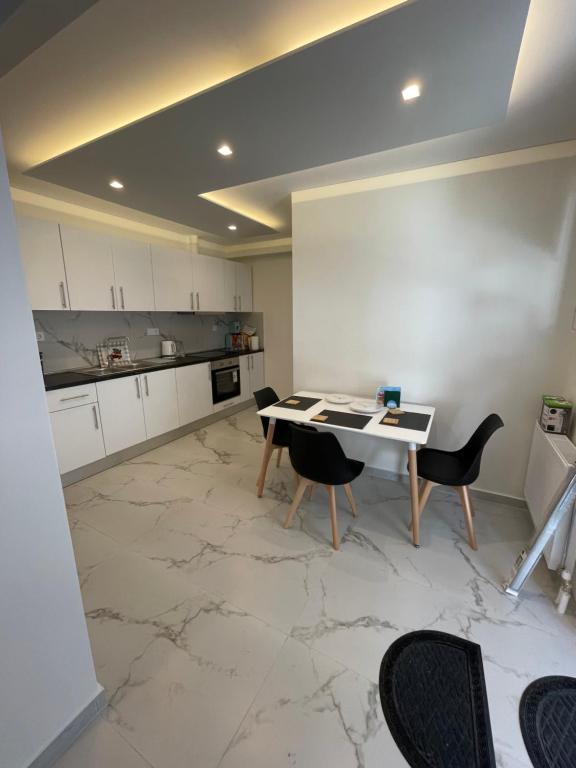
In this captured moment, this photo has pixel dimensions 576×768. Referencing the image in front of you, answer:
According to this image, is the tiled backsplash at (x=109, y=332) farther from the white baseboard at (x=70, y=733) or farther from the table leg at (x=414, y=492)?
the table leg at (x=414, y=492)

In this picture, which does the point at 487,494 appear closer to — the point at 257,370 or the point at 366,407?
the point at 366,407

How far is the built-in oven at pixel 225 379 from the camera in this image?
14.0ft

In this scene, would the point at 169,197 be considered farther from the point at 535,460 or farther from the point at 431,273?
the point at 535,460

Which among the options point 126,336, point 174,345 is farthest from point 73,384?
point 174,345

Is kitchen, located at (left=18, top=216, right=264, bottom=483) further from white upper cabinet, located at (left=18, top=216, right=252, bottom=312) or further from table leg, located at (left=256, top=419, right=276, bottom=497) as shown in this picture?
table leg, located at (left=256, top=419, right=276, bottom=497)

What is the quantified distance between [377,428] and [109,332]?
3140 mm

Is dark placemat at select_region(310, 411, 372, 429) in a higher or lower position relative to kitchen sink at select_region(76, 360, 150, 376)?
lower

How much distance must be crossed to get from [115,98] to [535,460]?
3368 mm

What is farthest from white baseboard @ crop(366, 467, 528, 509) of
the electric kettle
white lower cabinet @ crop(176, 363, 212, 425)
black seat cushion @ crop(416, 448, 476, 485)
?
the electric kettle

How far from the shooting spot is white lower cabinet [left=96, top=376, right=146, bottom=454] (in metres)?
2.99

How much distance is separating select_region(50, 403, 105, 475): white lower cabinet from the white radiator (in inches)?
132

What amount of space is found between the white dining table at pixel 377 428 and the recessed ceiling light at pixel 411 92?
68.3 inches

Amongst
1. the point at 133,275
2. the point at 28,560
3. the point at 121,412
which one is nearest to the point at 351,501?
the point at 28,560

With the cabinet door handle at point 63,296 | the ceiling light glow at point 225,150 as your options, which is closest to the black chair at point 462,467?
the ceiling light glow at point 225,150
